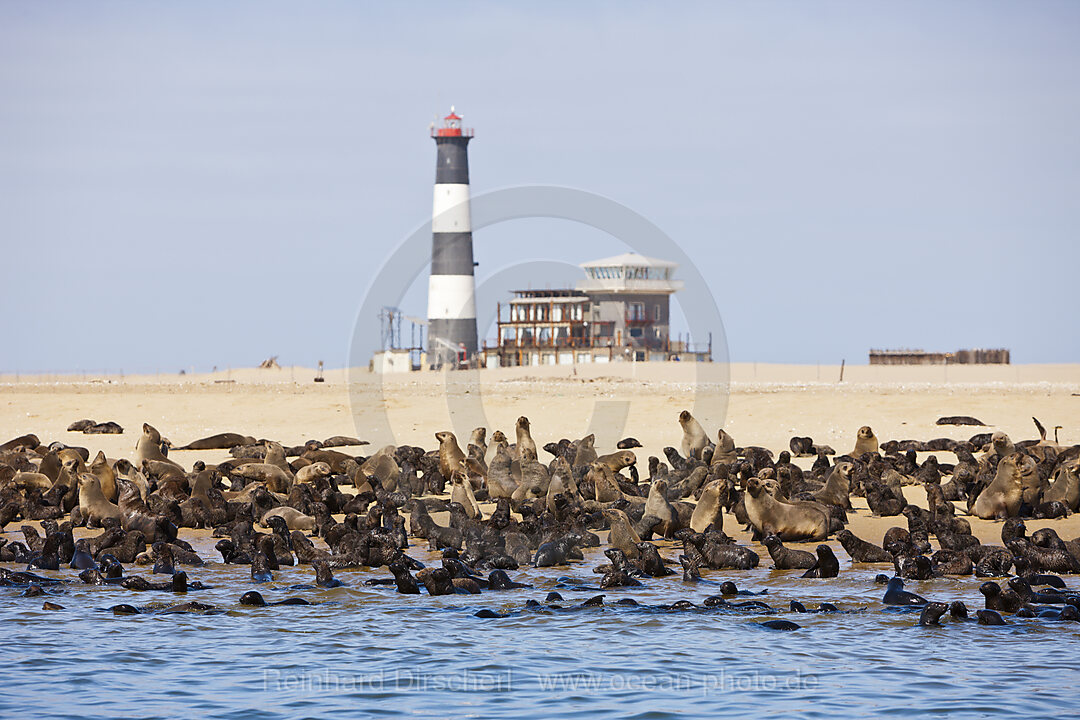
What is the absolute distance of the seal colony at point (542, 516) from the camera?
43.5 feet

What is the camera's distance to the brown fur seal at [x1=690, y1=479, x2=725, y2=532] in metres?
16.2

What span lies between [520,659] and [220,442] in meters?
16.8

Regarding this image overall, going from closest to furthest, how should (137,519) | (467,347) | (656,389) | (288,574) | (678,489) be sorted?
(288,574) < (137,519) < (678,489) < (656,389) < (467,347)

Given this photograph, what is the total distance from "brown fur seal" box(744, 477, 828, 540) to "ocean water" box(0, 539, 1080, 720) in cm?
A: 241

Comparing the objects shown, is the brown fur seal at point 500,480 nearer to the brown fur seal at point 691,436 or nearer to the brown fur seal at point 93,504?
→ the brown fur seal at point 691,436

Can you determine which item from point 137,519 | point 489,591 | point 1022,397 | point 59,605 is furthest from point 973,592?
point 1022,397

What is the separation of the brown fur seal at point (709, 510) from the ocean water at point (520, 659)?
3194mm

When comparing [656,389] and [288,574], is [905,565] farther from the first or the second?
[656,389]

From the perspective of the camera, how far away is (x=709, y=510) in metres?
16.3

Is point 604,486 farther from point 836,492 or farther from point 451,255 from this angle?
point 451,255

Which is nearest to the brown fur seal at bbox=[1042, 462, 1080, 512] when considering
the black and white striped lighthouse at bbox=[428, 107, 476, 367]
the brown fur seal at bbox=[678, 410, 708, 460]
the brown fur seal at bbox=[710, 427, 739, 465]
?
the brown fur seal at bbox=[710, 427, 739, 465]

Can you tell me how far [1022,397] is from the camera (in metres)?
35.5

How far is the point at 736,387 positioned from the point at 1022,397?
12625 mm

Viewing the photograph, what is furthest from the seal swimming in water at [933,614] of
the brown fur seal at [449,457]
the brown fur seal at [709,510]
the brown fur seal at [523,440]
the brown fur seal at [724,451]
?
the brown fur seal at [523,440]
